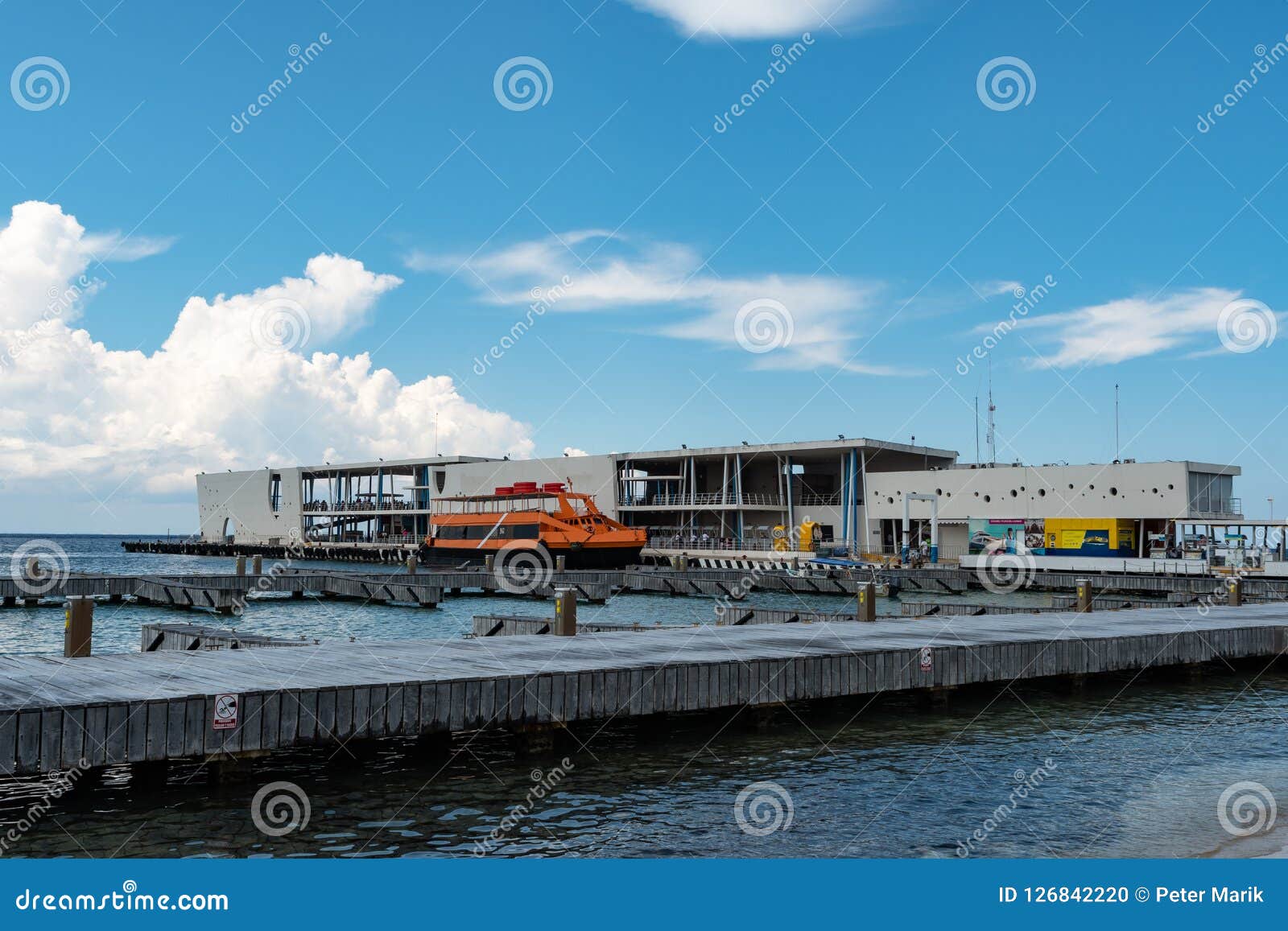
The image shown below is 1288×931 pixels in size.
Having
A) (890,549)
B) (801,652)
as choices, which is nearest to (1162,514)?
(890,549)

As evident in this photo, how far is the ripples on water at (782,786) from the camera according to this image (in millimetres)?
10305

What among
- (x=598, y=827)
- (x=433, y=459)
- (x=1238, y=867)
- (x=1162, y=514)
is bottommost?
(x=598, y=827)

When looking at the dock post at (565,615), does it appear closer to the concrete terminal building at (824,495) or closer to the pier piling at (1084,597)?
the pier piling at (1084,597)

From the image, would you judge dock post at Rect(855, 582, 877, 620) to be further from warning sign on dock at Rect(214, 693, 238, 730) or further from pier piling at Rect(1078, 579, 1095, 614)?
warning sign on dock at Rect(214, 693, 238, 730)

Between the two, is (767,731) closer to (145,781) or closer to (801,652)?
(801,652)

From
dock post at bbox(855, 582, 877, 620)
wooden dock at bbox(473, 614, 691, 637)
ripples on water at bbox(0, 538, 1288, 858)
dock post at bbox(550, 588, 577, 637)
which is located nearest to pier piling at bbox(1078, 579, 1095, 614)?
dock post at bbox(855, 582, 877, 620)

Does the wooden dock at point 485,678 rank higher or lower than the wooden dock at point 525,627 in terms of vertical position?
lower

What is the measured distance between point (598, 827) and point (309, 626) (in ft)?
78.2

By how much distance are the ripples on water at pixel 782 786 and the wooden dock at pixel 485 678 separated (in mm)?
564

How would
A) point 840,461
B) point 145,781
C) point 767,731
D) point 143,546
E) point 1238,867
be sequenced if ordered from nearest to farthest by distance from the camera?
point 1238,867 < point 145,781 < point 767,731 < point 840,461 < point 143,546

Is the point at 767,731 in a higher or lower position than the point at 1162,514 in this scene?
lower

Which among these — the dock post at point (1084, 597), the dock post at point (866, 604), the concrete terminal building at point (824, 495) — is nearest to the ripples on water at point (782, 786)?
the dock post at point (866, 604)

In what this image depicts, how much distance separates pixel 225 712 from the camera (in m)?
11.8

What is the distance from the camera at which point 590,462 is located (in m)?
78.8
